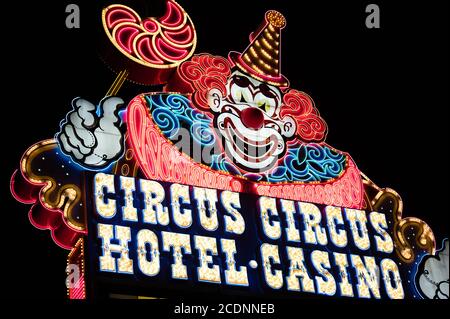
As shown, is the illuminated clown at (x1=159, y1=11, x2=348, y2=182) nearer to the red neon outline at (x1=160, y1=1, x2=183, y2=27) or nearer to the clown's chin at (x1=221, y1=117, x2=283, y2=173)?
the clown's chin at (x1=221, y1=117, x2=283, y2=173)

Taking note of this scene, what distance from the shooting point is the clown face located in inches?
599

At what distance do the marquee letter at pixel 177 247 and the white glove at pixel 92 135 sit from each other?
1.44 metres

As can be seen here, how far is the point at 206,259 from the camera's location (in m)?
13.6

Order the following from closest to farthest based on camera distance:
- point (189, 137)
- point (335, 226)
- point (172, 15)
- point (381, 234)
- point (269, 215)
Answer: point (269, 215) → point (189, 137) → point (335, 226) → point (381, 234) → point (172, 15)

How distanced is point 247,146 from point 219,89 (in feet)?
3.50

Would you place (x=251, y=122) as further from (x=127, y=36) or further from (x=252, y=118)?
(x=127, y=36)

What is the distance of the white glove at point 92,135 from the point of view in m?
13.8

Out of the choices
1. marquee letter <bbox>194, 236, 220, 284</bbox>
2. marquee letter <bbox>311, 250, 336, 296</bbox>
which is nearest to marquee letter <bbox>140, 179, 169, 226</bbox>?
marquee letter <bbox>194, 236, 220, 284</bbox>

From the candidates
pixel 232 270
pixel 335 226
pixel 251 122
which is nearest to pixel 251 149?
pixel 251 122

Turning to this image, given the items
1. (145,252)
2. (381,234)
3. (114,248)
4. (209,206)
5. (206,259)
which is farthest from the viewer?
(381,234)

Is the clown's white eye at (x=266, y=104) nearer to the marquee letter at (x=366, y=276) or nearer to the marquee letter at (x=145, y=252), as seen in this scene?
the marquee letter at (x=366, y=276)

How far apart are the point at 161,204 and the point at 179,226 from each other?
419mm

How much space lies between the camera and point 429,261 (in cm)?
1548

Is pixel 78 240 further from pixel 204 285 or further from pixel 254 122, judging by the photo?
pixel 254 122
